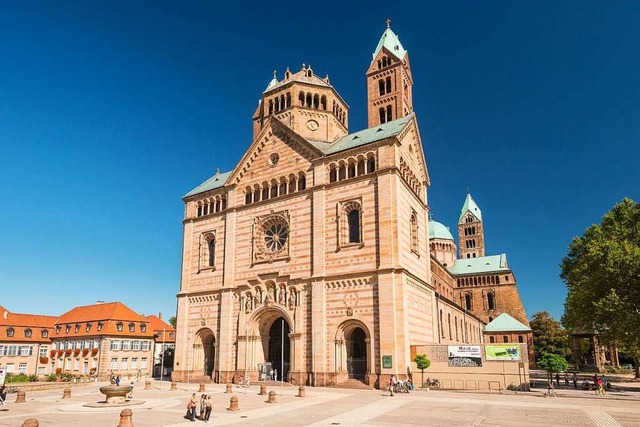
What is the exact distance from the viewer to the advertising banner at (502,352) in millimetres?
36875

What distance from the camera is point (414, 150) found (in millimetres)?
49125

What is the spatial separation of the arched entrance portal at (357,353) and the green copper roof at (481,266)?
226 feet

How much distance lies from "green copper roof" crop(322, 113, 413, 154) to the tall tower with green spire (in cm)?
8559

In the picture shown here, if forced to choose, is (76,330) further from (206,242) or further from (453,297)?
(453,297)

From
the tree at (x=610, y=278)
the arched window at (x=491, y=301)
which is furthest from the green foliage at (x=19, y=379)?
the arched window at (x=491, y=301)

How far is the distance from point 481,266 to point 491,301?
26.0 ft

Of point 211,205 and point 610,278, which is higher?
point 211,205

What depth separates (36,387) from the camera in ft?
146

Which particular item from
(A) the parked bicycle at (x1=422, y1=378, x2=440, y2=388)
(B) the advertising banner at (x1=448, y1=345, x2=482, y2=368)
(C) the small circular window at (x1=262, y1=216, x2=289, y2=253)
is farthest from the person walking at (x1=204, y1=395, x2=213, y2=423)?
(C) the small circular window at (x1=262, y1=216, x2=289, y2=253)

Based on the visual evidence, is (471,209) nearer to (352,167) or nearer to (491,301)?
(491,301)

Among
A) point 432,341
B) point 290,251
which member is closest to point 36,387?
point 290,251

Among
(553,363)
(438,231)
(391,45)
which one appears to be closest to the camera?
(553,363)

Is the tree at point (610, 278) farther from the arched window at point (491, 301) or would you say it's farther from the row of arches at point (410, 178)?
the arched window at point (491, 301)

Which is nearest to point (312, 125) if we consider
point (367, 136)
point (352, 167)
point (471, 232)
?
point (367, 136)
